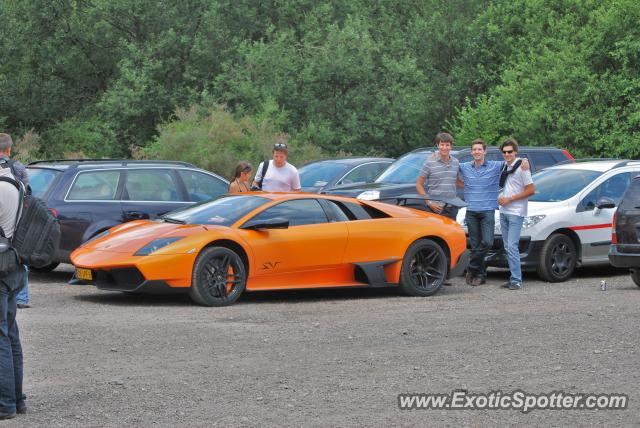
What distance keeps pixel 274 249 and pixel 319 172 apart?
32.6 feet

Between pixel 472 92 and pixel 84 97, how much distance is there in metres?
16.7

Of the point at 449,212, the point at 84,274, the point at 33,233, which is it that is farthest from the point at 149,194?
the point at 33,233

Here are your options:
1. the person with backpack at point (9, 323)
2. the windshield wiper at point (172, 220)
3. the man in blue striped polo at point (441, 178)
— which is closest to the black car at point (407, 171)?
the man in blue striped polo at point (441, 178)

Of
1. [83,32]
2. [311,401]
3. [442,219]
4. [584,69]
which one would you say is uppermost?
[83,32]

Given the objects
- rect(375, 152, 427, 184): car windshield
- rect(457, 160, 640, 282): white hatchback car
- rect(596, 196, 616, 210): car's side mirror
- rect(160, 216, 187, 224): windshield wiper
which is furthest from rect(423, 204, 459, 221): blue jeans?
rect(375, 152, 427, 184): car windshield

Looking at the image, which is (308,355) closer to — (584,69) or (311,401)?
(311,401)

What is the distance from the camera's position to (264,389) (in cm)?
844

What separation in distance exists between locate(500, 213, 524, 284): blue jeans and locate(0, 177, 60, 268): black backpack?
8533 mm

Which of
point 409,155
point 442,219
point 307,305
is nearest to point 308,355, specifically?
point 307,305

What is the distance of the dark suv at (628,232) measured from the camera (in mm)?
14906

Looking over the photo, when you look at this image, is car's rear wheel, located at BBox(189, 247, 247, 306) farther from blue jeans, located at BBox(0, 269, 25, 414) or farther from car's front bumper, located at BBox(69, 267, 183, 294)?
blue jeans, located at BBox(0, 269, 25, 414)

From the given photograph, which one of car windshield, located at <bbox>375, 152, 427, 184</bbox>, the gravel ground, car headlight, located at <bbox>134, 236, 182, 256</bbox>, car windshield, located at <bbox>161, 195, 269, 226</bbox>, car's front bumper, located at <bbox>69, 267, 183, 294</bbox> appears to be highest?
car windshield, located at <bbox>375, 152, 427, 184</bbox>

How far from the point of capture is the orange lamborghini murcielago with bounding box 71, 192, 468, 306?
509 inches

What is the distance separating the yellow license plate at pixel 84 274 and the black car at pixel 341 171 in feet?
31.3
